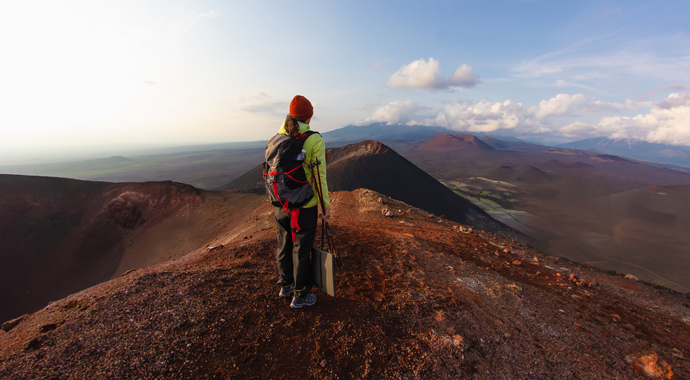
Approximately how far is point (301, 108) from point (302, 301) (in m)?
2.14

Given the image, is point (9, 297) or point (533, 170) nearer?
point (9, 297)

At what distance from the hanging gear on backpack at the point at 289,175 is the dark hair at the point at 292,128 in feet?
0.14

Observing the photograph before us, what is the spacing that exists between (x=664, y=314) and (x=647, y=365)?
8.67 ft

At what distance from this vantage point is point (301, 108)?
8.61 ft

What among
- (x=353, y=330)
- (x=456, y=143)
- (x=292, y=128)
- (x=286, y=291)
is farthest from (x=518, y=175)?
(x=292, y=128)

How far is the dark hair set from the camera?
8.03 ft

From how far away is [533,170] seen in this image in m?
87.3

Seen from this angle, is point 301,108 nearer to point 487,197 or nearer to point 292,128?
point 292,128

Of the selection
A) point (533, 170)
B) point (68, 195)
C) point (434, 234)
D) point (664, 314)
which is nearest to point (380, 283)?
point (434, 234)

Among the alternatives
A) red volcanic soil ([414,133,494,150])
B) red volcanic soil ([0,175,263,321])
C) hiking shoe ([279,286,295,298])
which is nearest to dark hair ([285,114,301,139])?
hiking shoe ([279,286,295,298])

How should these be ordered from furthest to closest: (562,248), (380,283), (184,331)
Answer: (562,248) < (380,283) < (184,331)

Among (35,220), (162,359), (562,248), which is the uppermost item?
(162,359)

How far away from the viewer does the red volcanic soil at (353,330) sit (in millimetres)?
1956

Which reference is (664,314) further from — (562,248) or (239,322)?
(562,248)
